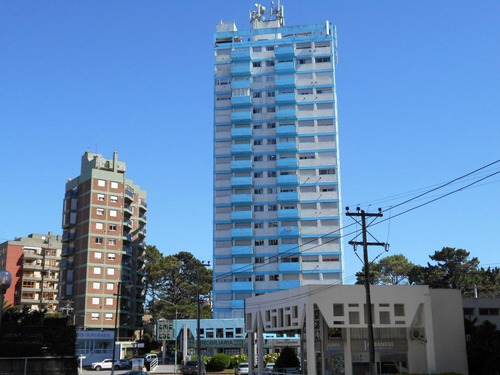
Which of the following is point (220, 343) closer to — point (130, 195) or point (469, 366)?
point (130, 195)

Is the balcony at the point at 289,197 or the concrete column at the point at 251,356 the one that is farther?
the balcony at the point at 289,197

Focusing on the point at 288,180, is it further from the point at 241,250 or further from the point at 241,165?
the point at 241,250

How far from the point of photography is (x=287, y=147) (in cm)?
12075

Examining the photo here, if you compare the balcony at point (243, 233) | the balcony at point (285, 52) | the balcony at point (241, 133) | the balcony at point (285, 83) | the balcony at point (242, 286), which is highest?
the balcony at point (285, 52)

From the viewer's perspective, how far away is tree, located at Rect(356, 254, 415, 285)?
417ft

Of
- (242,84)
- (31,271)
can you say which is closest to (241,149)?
(242,84)

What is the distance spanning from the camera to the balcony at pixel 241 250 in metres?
116

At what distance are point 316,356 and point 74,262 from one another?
73.6m

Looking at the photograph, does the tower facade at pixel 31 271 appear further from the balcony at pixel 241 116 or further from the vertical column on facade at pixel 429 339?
the vertical column on facade at pixel 429 339

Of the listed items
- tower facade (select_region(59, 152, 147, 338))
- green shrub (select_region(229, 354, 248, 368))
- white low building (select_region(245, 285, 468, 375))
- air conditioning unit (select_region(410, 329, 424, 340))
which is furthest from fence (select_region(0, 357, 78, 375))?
tower facade (select_region(59, 152, 147, 338))

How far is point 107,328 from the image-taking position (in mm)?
105312

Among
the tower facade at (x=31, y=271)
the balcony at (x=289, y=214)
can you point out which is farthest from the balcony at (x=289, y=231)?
the tower facade at (x=31, y=271)

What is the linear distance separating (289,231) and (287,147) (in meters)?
16.7

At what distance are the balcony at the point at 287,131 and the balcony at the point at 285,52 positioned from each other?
15161 mm
